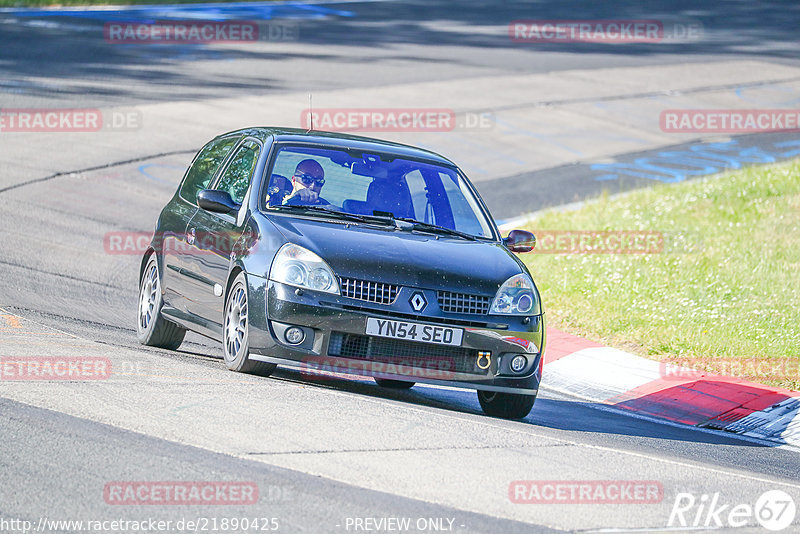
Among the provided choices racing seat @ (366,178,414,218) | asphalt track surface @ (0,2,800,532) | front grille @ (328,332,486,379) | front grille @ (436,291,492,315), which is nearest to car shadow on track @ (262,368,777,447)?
asphalt track surface @ (0,2,800,532)

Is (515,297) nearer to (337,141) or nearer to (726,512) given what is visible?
(337,141)

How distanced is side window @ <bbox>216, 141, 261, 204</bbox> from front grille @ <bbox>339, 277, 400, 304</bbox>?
4.61 feet

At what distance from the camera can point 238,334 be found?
8078mm

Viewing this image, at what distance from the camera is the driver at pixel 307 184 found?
8.56 m

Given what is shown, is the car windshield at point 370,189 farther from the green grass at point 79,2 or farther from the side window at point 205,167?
the green grass at point 79,2

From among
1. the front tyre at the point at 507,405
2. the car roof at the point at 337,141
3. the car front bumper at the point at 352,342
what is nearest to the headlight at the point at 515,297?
the car front bumper at the point at 352,342

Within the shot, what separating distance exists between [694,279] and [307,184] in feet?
19.8

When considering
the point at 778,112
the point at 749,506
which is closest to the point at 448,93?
the point at 778,112

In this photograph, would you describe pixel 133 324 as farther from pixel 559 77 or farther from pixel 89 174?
pixel 559 77

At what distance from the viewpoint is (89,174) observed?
17250mm

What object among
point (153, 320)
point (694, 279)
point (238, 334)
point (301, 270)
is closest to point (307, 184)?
point (301, 270)

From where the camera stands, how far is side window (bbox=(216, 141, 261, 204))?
883cm

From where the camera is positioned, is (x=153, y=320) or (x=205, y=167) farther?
(x=205, y=167)

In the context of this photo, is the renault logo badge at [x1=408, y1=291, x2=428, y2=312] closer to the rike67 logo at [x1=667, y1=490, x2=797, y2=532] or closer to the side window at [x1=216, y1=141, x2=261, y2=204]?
the side window at [x1=216, y1=141, x2=261, y2=204]
